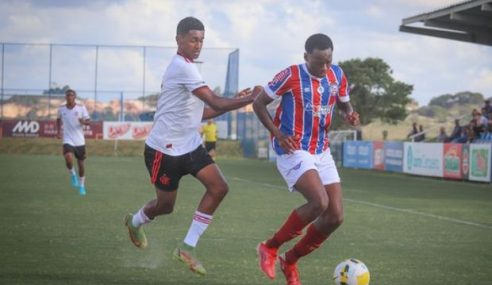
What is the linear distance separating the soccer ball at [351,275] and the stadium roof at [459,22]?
2385 cm

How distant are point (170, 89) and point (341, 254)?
3.06 metres

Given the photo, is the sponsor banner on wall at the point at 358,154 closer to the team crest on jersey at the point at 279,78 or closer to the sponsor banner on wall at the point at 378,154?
the sponsor banner on wall at the point at 378,154

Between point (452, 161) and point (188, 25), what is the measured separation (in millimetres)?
22113

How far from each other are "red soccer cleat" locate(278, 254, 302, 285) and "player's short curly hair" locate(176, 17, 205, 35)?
2.38 meters

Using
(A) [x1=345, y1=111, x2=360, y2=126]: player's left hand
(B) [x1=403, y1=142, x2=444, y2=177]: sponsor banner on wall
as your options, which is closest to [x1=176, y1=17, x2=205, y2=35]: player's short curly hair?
(A) [x1=345, y1=111, x2=360, y2=126]: player's left hand

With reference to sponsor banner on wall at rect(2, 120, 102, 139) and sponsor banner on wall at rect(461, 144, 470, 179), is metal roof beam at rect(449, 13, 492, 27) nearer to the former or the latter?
sponsor banner on wall at rect(461, 144, 470, 179)

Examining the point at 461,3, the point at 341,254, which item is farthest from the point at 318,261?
the point at 461,3

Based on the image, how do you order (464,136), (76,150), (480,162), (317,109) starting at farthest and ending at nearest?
1. (464,136)
2. (480,162)
3. (76,150)
4. (317,109)

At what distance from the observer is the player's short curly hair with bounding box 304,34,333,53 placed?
777 centimetres

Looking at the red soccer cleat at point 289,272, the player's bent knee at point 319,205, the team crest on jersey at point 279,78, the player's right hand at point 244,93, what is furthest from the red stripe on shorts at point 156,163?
the player's bent knee at point 319,205

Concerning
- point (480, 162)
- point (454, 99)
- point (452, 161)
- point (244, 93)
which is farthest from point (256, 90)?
point (454, 99)

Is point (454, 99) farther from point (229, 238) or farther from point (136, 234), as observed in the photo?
point (136, 234)

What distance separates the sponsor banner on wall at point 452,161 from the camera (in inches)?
1110

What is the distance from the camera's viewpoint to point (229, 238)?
11.1 metres
